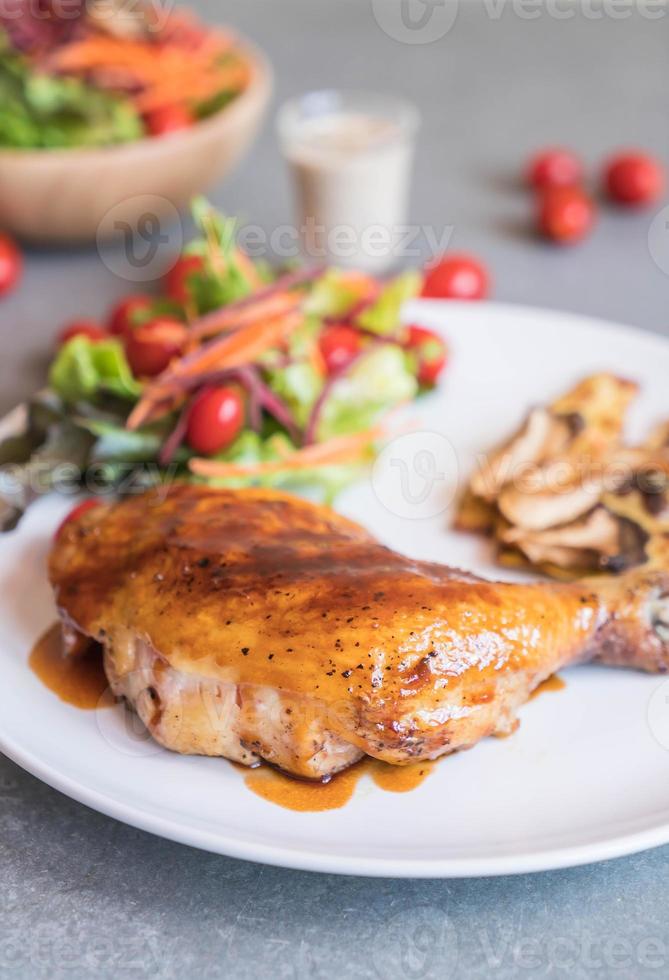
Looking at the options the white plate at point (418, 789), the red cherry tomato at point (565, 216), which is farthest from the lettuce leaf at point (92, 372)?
the red cherry tomato at point (565, 216)

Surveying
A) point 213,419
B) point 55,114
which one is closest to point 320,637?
point 213,419

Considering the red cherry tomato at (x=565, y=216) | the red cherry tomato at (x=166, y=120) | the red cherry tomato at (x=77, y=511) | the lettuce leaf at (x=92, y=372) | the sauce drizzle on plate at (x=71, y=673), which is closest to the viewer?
the sauce drizzle on plate at (x=71, y=673)

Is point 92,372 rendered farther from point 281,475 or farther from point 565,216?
point 565,216

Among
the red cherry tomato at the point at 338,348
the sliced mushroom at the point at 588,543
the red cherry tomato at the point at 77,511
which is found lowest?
the red cherry tomato at the point at 338,348

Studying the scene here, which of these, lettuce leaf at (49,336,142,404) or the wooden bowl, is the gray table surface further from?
lettuce leaf at (49,336,142,404)

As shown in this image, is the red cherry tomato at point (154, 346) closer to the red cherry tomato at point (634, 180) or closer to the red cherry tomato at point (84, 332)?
the red cherry tomato at point (84, 332)

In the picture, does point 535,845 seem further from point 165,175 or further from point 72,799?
point 165,175

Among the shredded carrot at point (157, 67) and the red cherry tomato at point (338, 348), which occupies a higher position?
the shredded carrot at point (157, 67)
